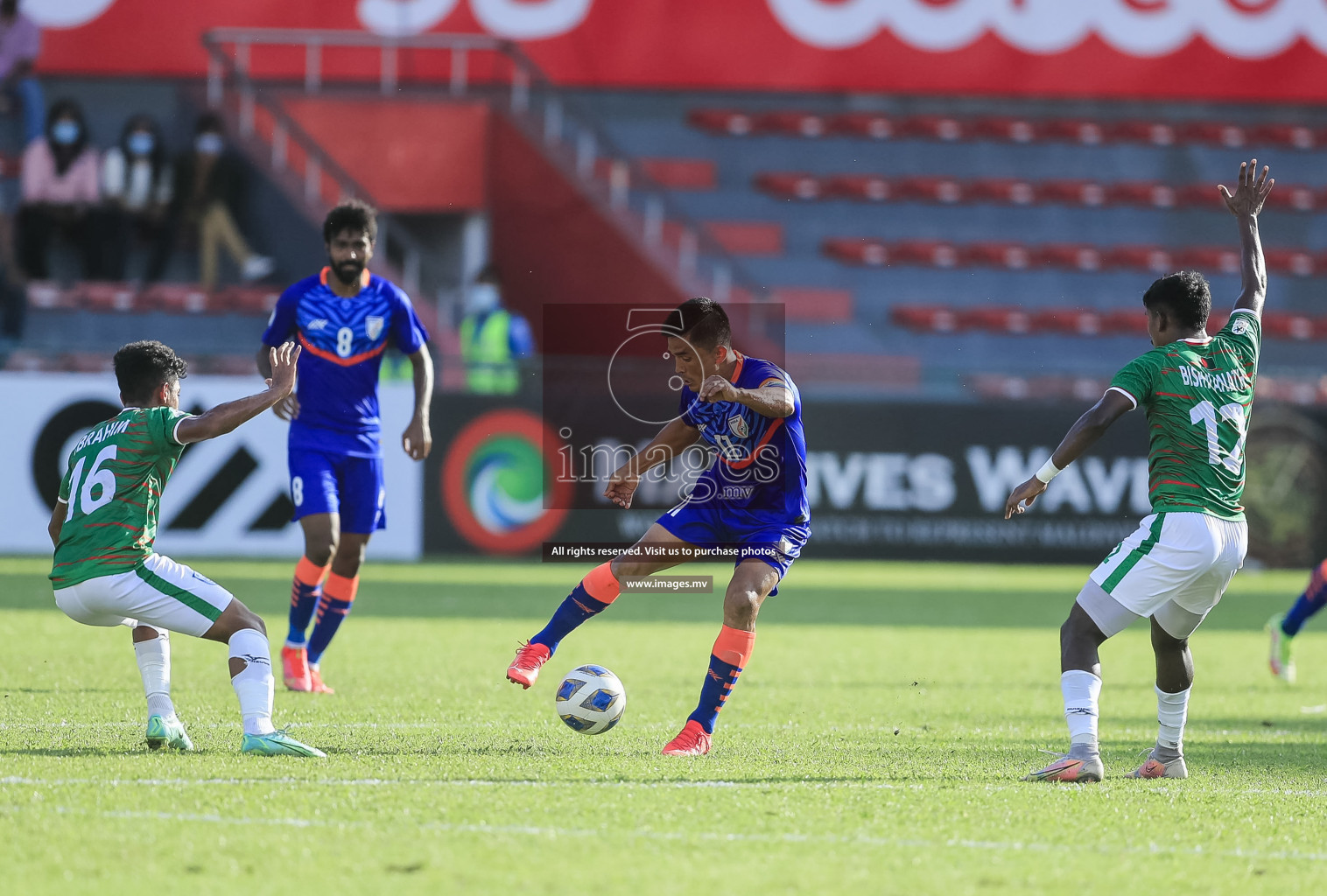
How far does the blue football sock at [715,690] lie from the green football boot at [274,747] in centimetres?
142

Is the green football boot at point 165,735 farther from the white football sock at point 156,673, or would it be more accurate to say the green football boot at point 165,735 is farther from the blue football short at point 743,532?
the blue football short at point 743,532

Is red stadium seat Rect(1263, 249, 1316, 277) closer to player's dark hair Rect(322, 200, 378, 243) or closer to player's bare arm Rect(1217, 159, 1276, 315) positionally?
player's bare arm Rect(1217, 159, 1276, 315)

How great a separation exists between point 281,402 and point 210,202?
12.7m

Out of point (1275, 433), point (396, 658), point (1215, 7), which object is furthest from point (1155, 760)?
point (1215, 7)

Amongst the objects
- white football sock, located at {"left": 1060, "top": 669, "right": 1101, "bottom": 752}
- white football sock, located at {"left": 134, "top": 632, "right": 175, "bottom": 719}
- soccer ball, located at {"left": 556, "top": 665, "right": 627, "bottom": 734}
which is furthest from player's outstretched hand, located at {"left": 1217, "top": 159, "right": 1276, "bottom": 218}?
white football sock, located at {"left": 134, "top": 632, "right": 175, "bottom": 719}

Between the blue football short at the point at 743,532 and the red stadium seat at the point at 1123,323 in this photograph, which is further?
the red stadium seat at the point at 1123,323

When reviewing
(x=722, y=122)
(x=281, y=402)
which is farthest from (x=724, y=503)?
(x=722, y=122)

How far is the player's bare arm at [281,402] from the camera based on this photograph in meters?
7.95

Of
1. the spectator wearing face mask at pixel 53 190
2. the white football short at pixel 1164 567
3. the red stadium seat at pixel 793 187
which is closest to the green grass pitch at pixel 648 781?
the white football short at pixel 1164 567

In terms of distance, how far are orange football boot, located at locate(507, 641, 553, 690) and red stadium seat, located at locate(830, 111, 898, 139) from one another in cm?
1848

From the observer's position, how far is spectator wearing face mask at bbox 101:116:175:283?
19.7 meters

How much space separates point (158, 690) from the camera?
618 cm

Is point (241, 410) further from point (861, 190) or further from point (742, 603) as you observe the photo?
point (861, 190)

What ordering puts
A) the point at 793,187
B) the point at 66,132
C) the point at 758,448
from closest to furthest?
the point at 758,448 → the point at 66,132 → the point at 793,187
